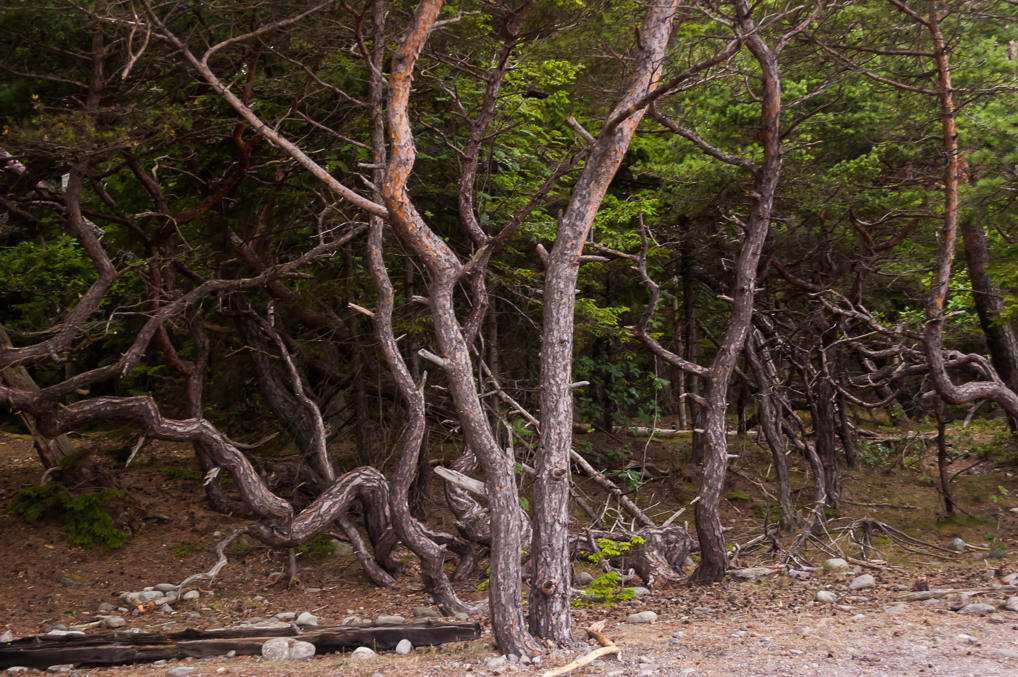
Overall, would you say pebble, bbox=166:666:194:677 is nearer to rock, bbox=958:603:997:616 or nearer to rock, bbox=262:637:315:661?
rock, bbox=262:637:315:661

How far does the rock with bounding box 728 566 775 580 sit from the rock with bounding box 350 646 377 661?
4.50 meters

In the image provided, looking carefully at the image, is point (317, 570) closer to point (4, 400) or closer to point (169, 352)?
point (169, 352)

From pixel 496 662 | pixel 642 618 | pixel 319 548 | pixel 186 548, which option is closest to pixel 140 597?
pixel 186 548

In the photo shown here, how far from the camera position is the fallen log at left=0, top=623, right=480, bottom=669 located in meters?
7.55

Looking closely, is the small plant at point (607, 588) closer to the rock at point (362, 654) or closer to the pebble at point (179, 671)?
the rock at point (362, 654)

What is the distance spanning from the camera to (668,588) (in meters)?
9.51

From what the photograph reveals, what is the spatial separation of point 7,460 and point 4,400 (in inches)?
283

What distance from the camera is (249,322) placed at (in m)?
12.4

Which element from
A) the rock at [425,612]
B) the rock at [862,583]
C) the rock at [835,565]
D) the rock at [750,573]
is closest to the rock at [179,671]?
the rock at [425,612]

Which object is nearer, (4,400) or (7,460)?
(4,400)

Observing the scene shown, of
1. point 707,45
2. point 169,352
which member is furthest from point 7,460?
point 707,45

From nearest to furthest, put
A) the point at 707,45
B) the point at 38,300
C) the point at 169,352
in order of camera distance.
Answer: the point at 707,45, the point at 169,352, the point at 38,300

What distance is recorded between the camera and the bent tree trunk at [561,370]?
6.74 metres

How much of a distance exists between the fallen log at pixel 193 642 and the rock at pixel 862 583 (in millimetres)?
4154
